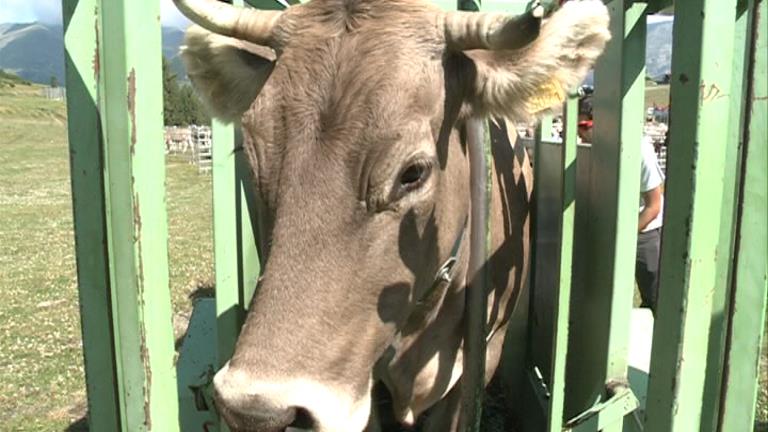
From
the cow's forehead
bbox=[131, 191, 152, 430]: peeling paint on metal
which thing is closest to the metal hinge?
the cow's forehead

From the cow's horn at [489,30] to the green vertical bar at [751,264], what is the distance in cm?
62

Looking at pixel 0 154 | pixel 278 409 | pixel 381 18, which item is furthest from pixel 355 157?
pixel 0 154

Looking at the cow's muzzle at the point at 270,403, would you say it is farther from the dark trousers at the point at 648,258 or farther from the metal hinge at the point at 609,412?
the dark trousers at the point at 648,258

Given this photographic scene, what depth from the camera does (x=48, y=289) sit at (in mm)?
10102

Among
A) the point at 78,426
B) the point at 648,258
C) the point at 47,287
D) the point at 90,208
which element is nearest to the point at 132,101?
the point at 90,208

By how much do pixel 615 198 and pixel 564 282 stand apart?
0.40 m

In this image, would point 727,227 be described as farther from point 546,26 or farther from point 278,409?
point 278,409

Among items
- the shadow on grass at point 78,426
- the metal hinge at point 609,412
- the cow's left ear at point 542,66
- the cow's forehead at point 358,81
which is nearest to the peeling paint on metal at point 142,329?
the cow's forehead at point 358,81

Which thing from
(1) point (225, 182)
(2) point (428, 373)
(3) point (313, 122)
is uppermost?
(3) point (313, 122)

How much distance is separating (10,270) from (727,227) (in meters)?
11.6

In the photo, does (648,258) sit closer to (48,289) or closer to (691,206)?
(691,206)

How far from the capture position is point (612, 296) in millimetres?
2852

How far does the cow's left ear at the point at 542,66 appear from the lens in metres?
2.36

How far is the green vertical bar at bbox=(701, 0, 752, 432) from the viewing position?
2.14 metres
